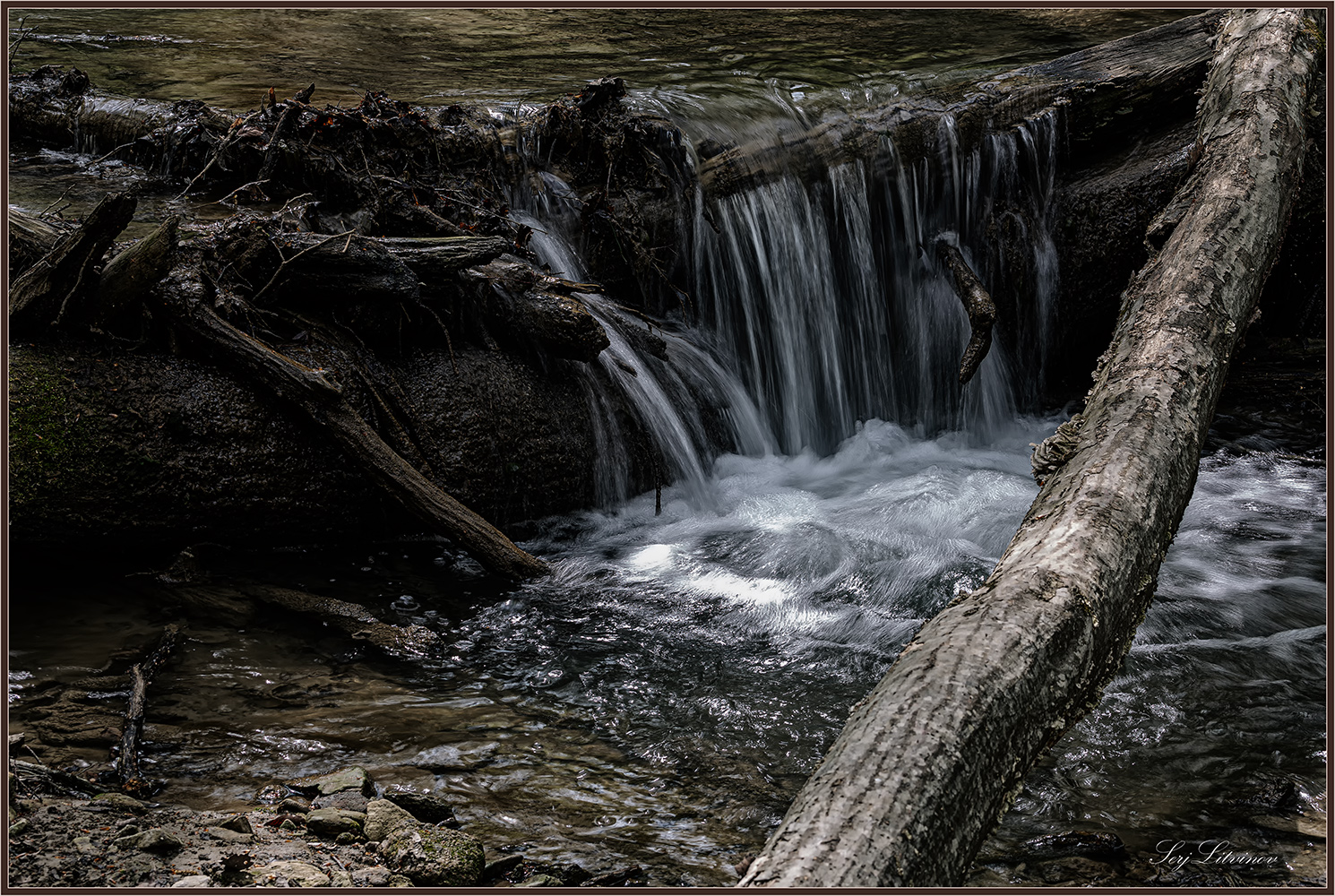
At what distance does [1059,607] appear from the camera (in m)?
2.49

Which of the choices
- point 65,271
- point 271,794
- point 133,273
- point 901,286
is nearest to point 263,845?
point 271,794

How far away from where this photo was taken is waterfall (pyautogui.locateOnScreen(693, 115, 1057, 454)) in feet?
22.4

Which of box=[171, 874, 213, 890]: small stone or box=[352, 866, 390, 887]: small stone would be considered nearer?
box=[171, 874, 213, 890]: small stone

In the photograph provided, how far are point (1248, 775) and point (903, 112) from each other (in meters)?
5.52

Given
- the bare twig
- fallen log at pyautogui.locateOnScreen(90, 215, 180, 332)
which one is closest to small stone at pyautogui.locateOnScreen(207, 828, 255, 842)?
fallen log at pyautogui.locateOnScreen(90, 215, 180, 332)

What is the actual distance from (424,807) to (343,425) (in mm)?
2166

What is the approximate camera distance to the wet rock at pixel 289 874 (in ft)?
7.54

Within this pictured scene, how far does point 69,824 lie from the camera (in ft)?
7.87

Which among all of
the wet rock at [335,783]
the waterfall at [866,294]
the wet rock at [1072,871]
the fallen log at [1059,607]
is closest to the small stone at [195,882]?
the wet rock at [335,783]

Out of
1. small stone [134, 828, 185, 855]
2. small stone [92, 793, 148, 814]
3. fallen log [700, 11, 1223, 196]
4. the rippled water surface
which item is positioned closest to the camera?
small stone [134, 828, 185, 855]

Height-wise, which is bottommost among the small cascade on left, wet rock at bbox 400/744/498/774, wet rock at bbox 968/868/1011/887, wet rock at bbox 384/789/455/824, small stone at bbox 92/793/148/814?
wet rock at bbox 968/868/1011/887

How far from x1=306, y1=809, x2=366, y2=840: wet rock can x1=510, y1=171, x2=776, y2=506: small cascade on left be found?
9.56 ft

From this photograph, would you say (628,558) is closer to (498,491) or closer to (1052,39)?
(498,491)

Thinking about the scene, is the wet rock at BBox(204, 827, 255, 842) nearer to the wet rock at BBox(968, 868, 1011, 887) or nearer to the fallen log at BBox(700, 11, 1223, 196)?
the wet rock at BBox(968, 868, 1011, 887)
